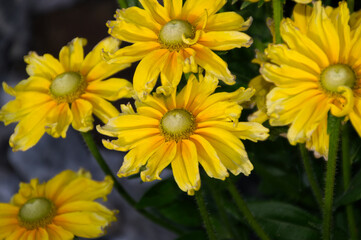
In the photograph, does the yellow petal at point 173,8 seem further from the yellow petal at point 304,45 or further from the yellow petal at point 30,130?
the yellow petal at point 30,130

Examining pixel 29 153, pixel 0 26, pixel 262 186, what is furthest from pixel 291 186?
pixel 0 26

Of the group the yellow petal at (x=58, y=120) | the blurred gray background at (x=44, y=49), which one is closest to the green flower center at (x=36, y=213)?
the yellow petal at (x=58, y=120)

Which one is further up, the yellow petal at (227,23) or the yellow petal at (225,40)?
the yellow petal at (227,23)

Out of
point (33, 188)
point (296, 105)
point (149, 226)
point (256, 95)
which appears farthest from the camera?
point (149, 226)

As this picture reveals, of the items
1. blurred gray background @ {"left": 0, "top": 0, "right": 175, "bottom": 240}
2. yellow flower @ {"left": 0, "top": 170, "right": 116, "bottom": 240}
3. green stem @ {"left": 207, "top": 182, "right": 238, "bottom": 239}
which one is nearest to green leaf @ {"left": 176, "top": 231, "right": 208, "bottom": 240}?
green stem @ {"left": 207, "top": 182, "right": 238, "bottom": 239}

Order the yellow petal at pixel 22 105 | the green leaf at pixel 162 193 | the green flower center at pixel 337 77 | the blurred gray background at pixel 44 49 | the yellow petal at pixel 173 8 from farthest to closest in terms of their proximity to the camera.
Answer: the blurred gray background at pixel 44 49, the green leaf at pixel 162 193, the yellow petal at pixel 22 105, the yellow petal at pixel 173 8, the green flower center at pixel 337 77

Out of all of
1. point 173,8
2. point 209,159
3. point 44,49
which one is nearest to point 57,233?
point 209,159

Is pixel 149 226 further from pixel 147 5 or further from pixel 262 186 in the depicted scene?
pixel 147 5

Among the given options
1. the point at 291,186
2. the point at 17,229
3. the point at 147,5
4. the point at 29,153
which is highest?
the point at 29,153
